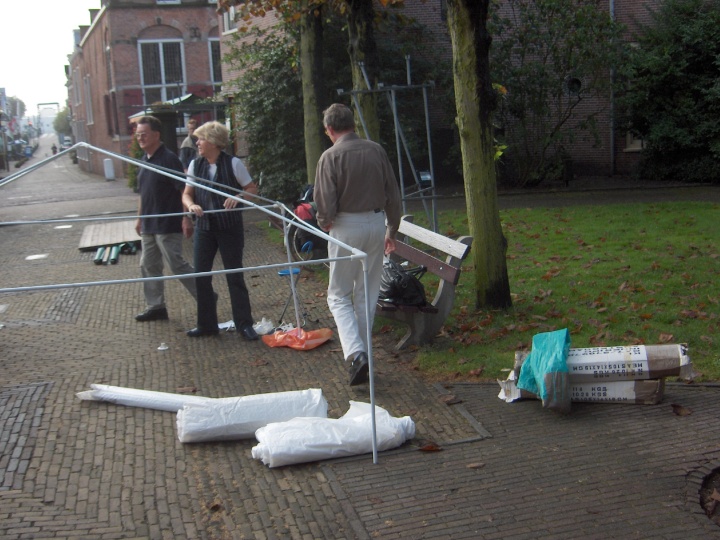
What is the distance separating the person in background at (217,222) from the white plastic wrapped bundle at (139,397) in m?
1.72

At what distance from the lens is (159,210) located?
8102 mm

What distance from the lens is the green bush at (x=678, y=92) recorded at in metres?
21.2

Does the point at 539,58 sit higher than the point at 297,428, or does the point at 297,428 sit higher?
the point at 539,58

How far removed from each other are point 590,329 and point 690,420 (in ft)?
6.69

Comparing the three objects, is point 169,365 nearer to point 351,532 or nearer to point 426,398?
point 426,398

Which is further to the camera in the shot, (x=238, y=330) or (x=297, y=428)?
(x=238, y=330)

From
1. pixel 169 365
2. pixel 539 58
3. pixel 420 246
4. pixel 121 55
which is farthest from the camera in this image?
pixel 121 55

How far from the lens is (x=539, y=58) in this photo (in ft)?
71.7

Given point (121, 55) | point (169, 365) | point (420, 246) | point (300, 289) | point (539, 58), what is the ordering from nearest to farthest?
point (169, 365)
point (300, 289)
point (420, 246)
point (539, 58)
point (121, 55)

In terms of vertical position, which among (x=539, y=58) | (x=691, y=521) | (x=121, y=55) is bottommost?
(x=691, y=521)

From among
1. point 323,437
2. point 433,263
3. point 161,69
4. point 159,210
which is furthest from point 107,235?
point 161,69

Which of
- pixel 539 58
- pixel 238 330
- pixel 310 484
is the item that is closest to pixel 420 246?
pixel 238 330

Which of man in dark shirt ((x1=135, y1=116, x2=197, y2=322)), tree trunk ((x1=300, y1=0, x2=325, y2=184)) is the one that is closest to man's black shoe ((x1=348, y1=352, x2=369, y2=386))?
man in dark shirt ((x1=135, y1=116, x2=197, y2=322))

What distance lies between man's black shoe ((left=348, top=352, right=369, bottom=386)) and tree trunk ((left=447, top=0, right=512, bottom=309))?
2.24 m
